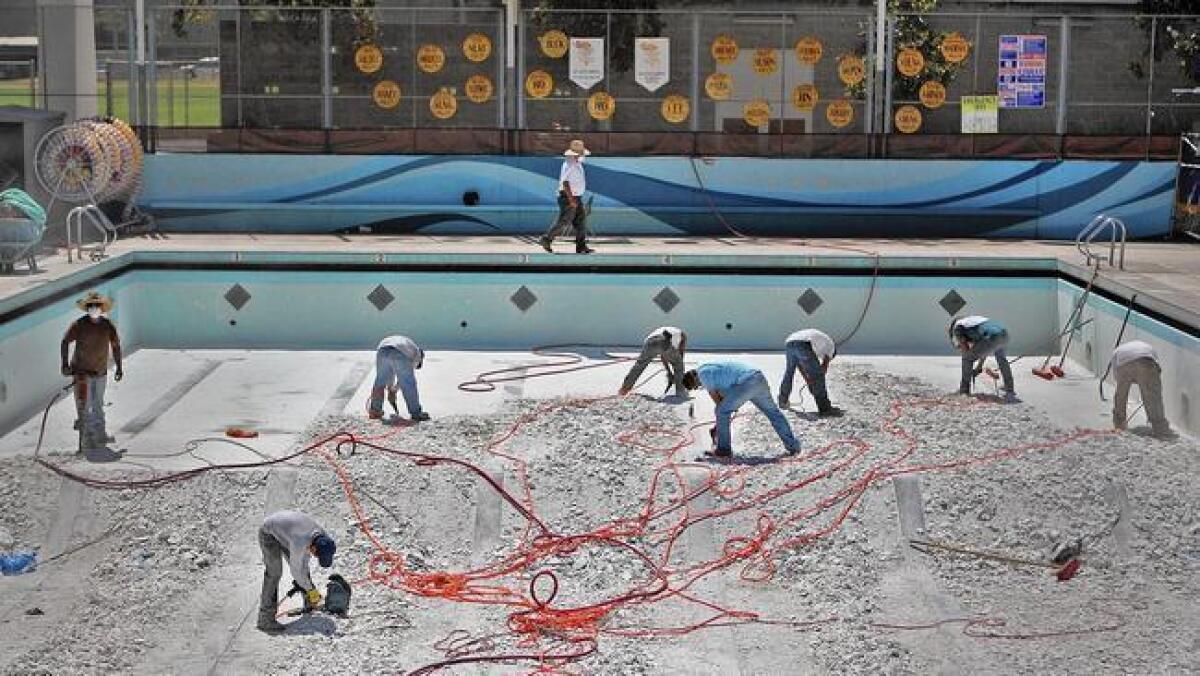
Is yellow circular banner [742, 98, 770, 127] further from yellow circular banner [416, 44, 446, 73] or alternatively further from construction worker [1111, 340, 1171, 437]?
construction worker [1111, 340, 1171, 437]

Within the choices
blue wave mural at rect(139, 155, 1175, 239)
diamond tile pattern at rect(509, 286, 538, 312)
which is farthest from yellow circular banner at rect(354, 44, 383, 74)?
diamond tile pattern at rect(509, 286, 538, 312)

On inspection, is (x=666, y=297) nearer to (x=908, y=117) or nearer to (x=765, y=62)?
(x=765, y=62)

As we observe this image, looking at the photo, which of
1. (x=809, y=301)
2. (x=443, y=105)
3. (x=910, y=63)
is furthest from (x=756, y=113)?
(x=809, y=301)

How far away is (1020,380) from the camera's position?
20.2 meters

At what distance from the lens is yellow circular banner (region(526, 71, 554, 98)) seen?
2695 cm

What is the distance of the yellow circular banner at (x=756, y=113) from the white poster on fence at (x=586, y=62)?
214 cm

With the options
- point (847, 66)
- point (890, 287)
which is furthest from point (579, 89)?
point (890, 287)

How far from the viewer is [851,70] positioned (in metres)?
27.0

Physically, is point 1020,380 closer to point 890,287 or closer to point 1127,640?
point 890,287

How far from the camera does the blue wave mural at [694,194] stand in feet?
86.0

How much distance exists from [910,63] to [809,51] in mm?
1454

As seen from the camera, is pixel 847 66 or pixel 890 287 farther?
pixel 847 66

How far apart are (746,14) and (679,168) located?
116 inches

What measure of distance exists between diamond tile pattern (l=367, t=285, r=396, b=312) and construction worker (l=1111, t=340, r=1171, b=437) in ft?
28.7
